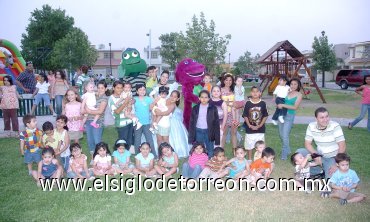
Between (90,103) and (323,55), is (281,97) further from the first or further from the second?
(323,55)

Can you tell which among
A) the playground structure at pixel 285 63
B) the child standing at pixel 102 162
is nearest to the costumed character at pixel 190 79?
the child standing at pixel 102 162

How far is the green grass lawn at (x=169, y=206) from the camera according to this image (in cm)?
420

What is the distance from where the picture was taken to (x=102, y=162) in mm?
5848

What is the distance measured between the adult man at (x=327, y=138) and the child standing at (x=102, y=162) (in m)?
3.33

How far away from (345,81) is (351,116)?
17.6m

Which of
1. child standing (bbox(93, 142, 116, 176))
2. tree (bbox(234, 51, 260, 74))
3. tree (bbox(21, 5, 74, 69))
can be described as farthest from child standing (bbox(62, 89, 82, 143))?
tree (bbox(234, 51, 260, 74))

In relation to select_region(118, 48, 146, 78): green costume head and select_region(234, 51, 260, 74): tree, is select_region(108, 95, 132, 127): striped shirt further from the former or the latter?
select_region(234, 51, 260, 74): tree

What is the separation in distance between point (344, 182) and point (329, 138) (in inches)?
29.0

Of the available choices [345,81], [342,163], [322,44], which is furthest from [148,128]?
[322,44]

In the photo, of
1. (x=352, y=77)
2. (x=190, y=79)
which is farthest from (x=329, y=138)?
(x=352, y=77)

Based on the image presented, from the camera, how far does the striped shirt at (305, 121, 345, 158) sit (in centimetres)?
518

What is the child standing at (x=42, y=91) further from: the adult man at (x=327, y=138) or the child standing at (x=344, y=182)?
the child standing at (x=344, y=182)

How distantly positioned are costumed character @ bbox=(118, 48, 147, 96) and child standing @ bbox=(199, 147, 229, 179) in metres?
2.79

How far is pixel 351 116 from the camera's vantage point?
13102 mm
